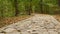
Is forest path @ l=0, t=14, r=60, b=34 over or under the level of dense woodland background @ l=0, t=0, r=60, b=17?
over

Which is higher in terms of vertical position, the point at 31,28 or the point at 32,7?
the point at 31,28

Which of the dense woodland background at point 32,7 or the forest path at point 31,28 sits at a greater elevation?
the forest path at point 31,28

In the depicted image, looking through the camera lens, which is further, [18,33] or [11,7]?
[11,7]

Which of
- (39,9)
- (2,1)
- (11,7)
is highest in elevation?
(2,1)

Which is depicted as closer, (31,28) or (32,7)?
(31,28)

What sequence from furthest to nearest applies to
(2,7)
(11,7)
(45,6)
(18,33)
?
(45,6) < (11,7) < (2,7) < (18,33)

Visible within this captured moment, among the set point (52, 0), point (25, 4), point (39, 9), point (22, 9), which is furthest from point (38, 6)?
point (25, 4)

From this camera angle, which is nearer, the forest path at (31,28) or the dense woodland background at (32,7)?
the forest path at (31,28)

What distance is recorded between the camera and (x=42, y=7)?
29797mm

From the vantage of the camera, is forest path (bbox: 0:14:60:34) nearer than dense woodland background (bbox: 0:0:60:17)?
Yes

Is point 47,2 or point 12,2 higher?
point 12,2

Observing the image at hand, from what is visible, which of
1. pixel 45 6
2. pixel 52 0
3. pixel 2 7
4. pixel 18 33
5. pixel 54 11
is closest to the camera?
pixel 18 33

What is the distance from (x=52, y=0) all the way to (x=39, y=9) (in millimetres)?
3293

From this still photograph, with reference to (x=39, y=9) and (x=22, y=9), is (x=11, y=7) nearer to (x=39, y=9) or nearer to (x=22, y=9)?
(x=22, y=9)
